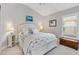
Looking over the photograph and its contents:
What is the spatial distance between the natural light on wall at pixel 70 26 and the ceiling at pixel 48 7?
22 centimetres

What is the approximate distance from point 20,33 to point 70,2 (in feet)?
3.59

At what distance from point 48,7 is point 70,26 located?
21.8 inches

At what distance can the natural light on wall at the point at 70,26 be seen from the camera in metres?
1.74

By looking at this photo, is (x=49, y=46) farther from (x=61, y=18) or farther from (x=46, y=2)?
(x=46, y=2)

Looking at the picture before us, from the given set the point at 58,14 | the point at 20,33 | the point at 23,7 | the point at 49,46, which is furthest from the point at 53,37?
the point at 23,7

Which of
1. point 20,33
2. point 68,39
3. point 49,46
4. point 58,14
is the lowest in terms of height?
point 49,46

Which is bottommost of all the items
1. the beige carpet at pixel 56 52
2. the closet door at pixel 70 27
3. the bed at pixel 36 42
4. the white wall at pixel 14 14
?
the beige carpet at pixel 56 52

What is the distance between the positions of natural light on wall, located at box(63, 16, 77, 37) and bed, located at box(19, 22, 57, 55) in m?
0.26

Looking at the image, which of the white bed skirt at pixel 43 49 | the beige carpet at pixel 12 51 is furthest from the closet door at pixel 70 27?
the beige carpet at pixel 12 51

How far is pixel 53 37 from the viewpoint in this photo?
6.07ft

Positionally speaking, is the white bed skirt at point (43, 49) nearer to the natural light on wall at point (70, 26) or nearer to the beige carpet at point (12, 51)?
the beige carpet at point (12, 51)

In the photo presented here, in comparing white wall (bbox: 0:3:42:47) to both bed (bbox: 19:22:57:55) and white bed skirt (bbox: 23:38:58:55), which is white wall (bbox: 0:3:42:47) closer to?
bed (bbox: 19:22:57:55)

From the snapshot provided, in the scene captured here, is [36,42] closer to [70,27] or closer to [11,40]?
[11,40]

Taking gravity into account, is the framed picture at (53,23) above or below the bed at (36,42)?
above
